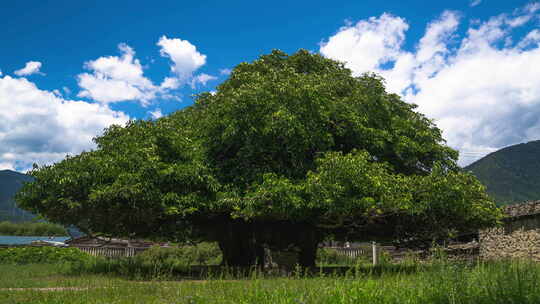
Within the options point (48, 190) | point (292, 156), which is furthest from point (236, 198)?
point (48, 190)

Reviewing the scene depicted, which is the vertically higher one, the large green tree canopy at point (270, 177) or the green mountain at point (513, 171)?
the green mountain at point (513, 171)

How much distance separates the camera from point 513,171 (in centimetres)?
15300

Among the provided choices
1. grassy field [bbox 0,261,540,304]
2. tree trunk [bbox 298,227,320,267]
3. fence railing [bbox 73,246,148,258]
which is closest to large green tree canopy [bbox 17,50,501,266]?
tree trunk [bbox 298,227,320,267]

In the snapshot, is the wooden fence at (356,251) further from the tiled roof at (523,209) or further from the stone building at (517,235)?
the tiled roof at (523,209)

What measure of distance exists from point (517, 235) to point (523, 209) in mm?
1113

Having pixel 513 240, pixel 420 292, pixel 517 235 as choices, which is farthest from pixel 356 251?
pixel 420 292

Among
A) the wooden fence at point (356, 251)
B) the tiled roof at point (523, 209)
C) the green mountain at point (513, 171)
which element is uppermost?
the green mountain at point (513, 171)

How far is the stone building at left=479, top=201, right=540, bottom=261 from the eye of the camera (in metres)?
16.0

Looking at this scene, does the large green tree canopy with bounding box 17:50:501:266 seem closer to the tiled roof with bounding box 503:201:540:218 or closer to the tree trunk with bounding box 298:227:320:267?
the tree trunk with bounding box 298:227:320:267

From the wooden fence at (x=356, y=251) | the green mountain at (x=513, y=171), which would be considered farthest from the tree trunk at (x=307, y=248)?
the green mountain at (x=513, y=171)

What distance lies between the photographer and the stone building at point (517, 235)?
16.0 metres

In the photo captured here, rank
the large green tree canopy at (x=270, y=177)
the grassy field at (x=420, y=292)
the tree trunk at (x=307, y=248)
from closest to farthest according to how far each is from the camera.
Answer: the grassy field at (x=420, y=292), the large green tree canopy at (x=270, y=177), the tree trunk at (x=307, y=248)

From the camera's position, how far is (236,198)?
1312 cm

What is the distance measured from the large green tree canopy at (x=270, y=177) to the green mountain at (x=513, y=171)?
118334mm
